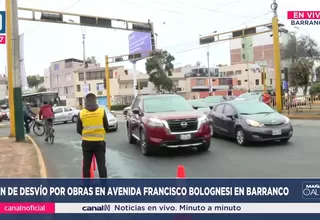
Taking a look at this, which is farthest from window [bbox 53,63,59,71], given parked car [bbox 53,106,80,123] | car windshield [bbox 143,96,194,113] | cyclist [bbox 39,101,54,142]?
car windshield [bbox 143,96,194,113]

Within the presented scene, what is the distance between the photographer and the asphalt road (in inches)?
305

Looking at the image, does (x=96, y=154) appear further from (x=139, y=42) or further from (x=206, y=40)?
(x=139, y=42)

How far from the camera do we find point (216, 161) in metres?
9.05

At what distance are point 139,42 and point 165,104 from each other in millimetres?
39471

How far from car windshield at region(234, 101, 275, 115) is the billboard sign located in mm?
34310

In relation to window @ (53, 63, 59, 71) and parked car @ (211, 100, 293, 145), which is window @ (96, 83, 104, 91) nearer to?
window @ (53, 63, 59, 71)

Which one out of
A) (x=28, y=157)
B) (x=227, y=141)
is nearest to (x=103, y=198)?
(x=28, y=157)

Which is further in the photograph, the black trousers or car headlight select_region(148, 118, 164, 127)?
car headlight select_region(148, 118, 164, 127)

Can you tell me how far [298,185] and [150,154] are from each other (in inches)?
204

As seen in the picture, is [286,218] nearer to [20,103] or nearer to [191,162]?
[191,162]

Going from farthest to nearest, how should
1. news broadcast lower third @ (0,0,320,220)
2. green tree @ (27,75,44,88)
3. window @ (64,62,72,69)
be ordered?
green tree @ (27,75,44,88) → window @ (64,62,72,69) → news broadcast lower third @ (0,0,320,220)

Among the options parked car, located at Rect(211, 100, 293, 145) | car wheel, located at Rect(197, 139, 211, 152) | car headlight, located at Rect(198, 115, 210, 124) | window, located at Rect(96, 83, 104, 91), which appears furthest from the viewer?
window, located at Rect(96, 83, 104, 91)

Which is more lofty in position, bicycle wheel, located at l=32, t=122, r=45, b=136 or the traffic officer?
the traffic officer

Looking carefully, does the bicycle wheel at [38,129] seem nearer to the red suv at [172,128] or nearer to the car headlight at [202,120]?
the red suv at [172,128]
